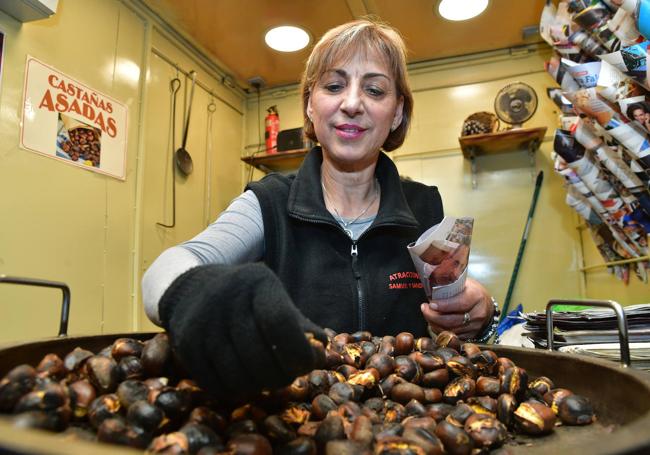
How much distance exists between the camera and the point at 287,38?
3.09 m

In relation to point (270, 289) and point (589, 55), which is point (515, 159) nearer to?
point (589, 55)

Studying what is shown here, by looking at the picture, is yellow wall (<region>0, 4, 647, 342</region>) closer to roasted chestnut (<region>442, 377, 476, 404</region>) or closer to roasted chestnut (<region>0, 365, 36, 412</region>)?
roasted chestnut (<region>0, 365, 36, 412</region>)

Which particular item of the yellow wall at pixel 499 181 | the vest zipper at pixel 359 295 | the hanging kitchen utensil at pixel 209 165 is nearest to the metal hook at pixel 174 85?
Answer: the hanging kitchen utensil at pixel 209 165

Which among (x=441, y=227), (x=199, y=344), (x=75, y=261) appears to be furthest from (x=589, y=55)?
(x=75, y=261)

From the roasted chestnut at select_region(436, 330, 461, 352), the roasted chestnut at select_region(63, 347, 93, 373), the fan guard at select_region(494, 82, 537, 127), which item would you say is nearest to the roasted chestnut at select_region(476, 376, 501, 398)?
the roasted chestnut at select_region(436, 330, 461, 352)

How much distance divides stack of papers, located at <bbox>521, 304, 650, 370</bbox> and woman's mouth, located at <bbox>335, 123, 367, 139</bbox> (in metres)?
0.67

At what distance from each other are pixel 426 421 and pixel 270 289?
27 cm

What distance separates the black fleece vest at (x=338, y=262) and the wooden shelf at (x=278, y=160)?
2054mm

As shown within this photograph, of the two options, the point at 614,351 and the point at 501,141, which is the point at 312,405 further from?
the point at 501,141

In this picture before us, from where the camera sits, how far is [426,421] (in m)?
0.53

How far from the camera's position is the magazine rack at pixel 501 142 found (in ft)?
9.62

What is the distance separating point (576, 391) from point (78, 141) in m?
2.34

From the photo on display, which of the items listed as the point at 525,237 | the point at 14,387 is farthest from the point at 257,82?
the point at 14,387

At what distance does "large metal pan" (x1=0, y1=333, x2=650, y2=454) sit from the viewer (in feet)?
0.80
